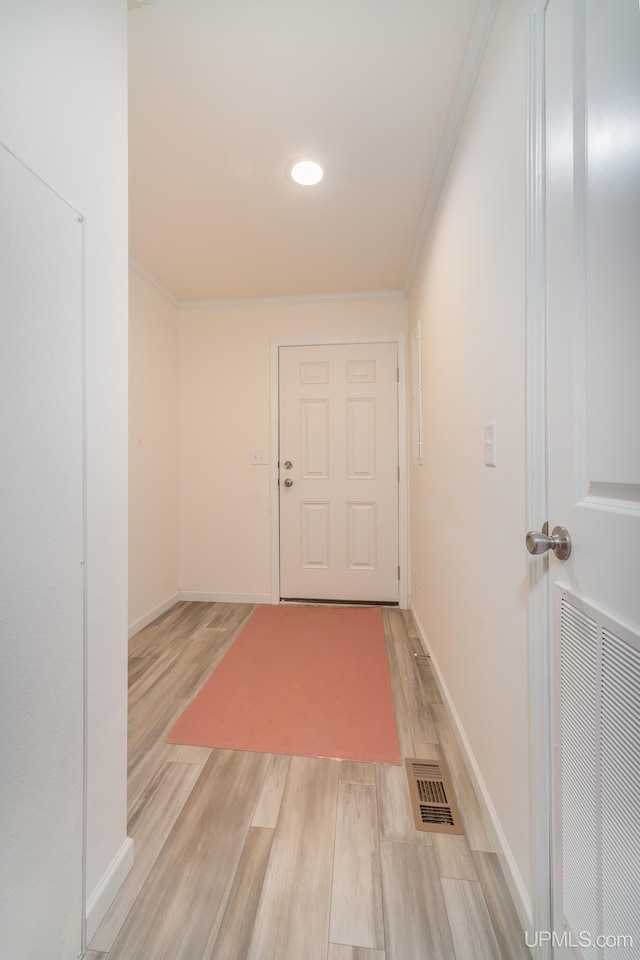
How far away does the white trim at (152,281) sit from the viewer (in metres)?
2.42

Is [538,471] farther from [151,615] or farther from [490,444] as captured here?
[151,615]

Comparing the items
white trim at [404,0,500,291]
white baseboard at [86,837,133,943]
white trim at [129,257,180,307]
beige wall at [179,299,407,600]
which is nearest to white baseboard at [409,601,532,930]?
white baseboard at [86,837,133,943]

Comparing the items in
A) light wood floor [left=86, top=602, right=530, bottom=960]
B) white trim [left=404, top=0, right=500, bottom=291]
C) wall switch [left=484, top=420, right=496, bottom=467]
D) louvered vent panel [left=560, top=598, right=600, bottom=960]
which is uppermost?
white trim [left=404, top=0, right=500, bottom=291]

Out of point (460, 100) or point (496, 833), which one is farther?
Answer: point (460, 100)

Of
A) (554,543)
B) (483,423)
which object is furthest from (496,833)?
(483,423)

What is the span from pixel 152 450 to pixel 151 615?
117 centimetres

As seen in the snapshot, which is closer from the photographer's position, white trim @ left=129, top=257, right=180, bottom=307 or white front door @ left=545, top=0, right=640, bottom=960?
white front door @ left=545, top=0, right=640, bottom=960

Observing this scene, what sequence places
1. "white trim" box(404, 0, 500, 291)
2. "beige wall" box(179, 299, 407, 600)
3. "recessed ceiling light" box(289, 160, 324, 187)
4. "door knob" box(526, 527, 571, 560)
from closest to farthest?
"door knob" box(526, 527, 571, 560), "white trim" box(404, 0, 500, 291), "recessed ceiling light" box(289, 160, 324, 187), "beige wall" box(179, 299, 407, 600)

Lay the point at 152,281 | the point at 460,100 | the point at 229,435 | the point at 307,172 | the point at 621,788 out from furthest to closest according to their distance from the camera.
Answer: the point at 229,435 → the point at 152,281 → the point at 307,172 → the point at 460,100 → the point at 621,788

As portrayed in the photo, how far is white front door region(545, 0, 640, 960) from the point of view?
20.7 inches

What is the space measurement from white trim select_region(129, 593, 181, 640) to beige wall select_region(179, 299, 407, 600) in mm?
161

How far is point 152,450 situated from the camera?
106 inches

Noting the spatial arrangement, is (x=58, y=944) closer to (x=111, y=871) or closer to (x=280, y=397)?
(x=111, y=871)

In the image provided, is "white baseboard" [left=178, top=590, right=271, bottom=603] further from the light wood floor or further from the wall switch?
the wall switch
